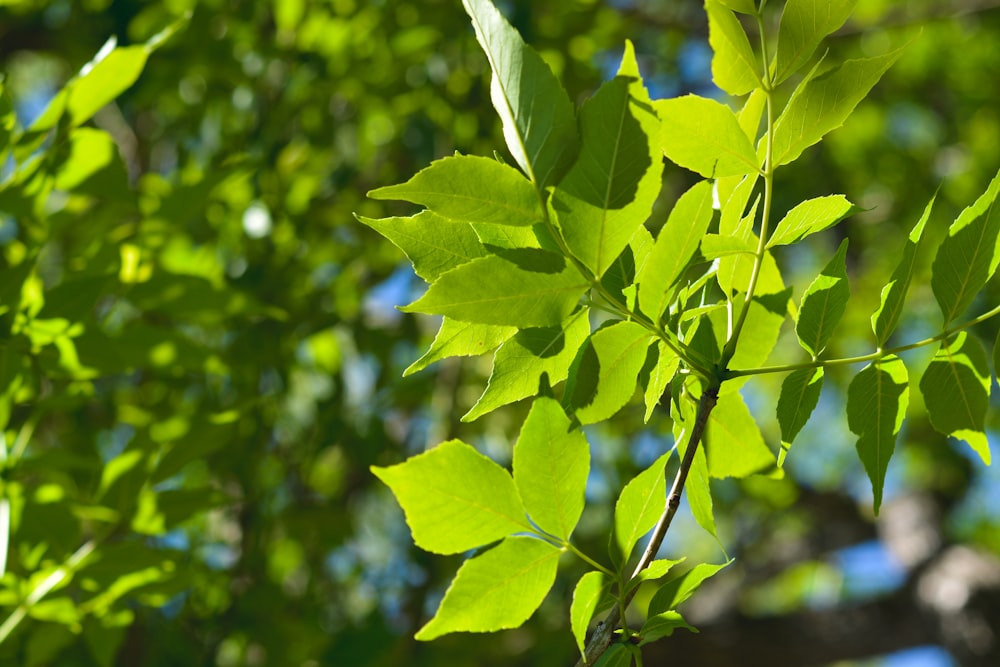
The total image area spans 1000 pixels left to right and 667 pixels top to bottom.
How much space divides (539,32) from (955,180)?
11.2 ft

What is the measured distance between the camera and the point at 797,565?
4.04 m

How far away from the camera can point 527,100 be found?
0.34m

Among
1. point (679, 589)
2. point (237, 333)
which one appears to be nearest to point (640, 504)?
point (679, 589)

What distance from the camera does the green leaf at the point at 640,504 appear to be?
396mm

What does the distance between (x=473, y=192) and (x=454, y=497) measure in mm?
122

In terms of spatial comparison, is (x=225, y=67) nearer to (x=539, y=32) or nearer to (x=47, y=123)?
(x=539, y=32)

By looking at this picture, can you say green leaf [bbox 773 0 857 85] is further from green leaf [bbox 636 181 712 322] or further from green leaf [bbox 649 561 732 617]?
green leaf [bbox 649 561 732 617]

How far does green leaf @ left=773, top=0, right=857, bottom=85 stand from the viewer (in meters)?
0.38

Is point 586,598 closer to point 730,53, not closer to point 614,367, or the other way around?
point 614,367

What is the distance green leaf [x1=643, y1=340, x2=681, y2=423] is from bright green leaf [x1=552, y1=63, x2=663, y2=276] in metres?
0.07

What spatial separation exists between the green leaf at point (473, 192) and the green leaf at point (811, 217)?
0.35 ft

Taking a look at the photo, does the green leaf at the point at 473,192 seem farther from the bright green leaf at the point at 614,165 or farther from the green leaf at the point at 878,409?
the green leaf at the point at 878,409

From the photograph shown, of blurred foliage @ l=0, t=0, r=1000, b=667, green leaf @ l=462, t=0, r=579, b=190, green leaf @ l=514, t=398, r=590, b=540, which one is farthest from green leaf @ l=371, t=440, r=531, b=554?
blurred foliage @ l=0, t=0, r=1000, b=667

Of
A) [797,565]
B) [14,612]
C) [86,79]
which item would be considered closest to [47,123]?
[86,79]
